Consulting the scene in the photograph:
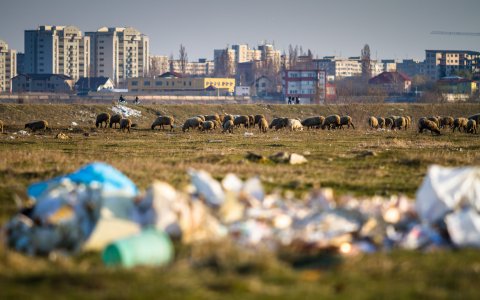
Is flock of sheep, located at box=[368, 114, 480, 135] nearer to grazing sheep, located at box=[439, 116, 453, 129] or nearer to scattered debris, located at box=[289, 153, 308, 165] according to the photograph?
grazing sheep, located at box=[439, 116, 453, 129]

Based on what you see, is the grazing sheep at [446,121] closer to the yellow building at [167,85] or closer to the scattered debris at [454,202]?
the scattered debris at [454,202]

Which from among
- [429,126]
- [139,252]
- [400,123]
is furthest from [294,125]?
[139,252]

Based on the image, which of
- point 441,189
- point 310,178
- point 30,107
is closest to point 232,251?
point 441,189

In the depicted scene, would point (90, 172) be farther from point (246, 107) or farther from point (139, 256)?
point (246, 107)

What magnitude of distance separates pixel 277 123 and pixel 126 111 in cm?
2335

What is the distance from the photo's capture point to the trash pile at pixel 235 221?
1073cm

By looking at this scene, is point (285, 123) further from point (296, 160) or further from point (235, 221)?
point (235, 221)

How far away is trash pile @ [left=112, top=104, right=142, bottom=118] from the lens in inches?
3073

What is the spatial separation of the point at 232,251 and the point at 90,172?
5528 millimetres

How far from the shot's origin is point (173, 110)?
281 feet

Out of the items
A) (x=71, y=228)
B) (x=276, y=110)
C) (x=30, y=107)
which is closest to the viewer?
(x=71, y=228)

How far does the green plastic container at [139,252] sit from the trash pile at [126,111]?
67796 mm

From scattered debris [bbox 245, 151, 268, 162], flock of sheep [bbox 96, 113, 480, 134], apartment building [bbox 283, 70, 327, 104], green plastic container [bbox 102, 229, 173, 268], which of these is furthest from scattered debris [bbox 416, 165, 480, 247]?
apartment building [bbox 283, 70, 327, 104]

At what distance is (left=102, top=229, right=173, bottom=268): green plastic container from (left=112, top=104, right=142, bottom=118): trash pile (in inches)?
2669
